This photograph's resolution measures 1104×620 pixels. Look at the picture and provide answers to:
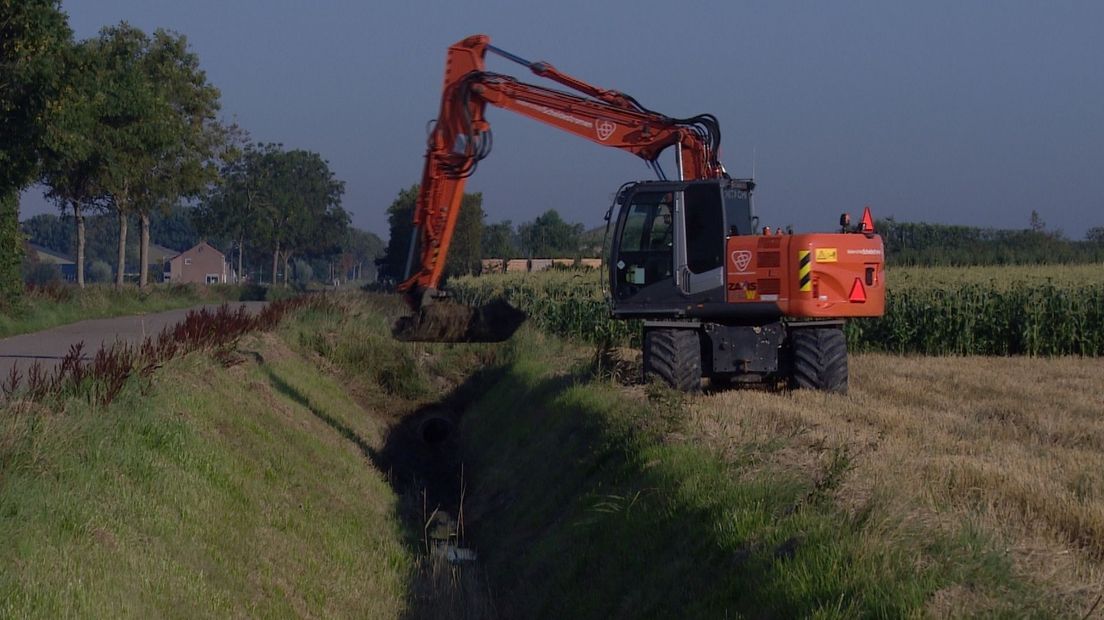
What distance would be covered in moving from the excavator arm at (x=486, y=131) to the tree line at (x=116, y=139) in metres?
11.8

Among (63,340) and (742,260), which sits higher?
(742,260)

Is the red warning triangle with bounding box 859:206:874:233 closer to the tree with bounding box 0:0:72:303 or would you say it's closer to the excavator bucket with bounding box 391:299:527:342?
the excavator bucket with bounding box 391:299:527:342

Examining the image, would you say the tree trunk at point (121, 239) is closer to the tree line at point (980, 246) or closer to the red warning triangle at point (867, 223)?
the tree line at point (980, 246)

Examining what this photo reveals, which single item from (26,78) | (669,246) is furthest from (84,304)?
(669,246)

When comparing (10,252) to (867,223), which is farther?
(10,252)

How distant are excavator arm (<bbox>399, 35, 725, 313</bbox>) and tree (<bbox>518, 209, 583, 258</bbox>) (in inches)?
2055

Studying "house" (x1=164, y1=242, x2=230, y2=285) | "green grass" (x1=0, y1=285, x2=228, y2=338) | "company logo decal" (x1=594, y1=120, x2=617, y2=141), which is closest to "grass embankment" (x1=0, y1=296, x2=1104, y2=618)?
"company logo decal" (x1=594, y1=120, x2=617, y2=141)

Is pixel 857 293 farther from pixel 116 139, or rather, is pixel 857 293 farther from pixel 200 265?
pixel 200 265

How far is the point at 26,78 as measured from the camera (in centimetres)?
2505

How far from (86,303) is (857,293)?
30474 millimetres

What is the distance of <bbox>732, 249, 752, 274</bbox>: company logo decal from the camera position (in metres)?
16.9

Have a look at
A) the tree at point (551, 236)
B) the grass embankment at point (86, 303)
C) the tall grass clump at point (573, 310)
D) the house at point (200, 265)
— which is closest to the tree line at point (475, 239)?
the tree at point (551, 236)

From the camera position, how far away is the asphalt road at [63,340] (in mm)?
20672

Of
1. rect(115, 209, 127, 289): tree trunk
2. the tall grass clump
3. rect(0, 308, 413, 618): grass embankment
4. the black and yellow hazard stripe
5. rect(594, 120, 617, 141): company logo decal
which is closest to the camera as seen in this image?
rect(0, 308, 413, 618): grass embankment
